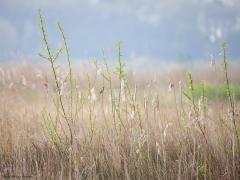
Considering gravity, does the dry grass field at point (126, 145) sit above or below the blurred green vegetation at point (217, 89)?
below

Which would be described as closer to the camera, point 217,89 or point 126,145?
point 126,145

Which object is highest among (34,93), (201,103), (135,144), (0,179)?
(34,93)

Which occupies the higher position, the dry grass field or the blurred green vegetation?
the blurred green vegetation

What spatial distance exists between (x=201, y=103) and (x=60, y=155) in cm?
130

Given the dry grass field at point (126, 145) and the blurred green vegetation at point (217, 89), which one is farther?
the blurred green vegetation at point (217, 89)

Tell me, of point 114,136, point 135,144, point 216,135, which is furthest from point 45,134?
point 216,135

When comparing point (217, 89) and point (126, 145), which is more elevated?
point (217, 89)

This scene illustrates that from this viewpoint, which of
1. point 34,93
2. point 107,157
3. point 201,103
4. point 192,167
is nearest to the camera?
point 192,167

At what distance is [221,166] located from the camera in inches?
133

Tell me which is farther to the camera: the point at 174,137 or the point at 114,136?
the point at 174,137

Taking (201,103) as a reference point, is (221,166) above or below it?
below

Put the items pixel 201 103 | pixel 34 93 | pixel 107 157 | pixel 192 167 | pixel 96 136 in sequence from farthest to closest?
pixel 34 93 → pixel 96 136 → pixel 107 157 → pixel 201 103 → pixel 192 167

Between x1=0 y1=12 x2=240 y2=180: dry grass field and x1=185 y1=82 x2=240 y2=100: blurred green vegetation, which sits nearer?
x1=0 y1=12 x2=240 y2=180: dry grass field

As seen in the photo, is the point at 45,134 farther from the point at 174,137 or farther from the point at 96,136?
the point at 174,137
